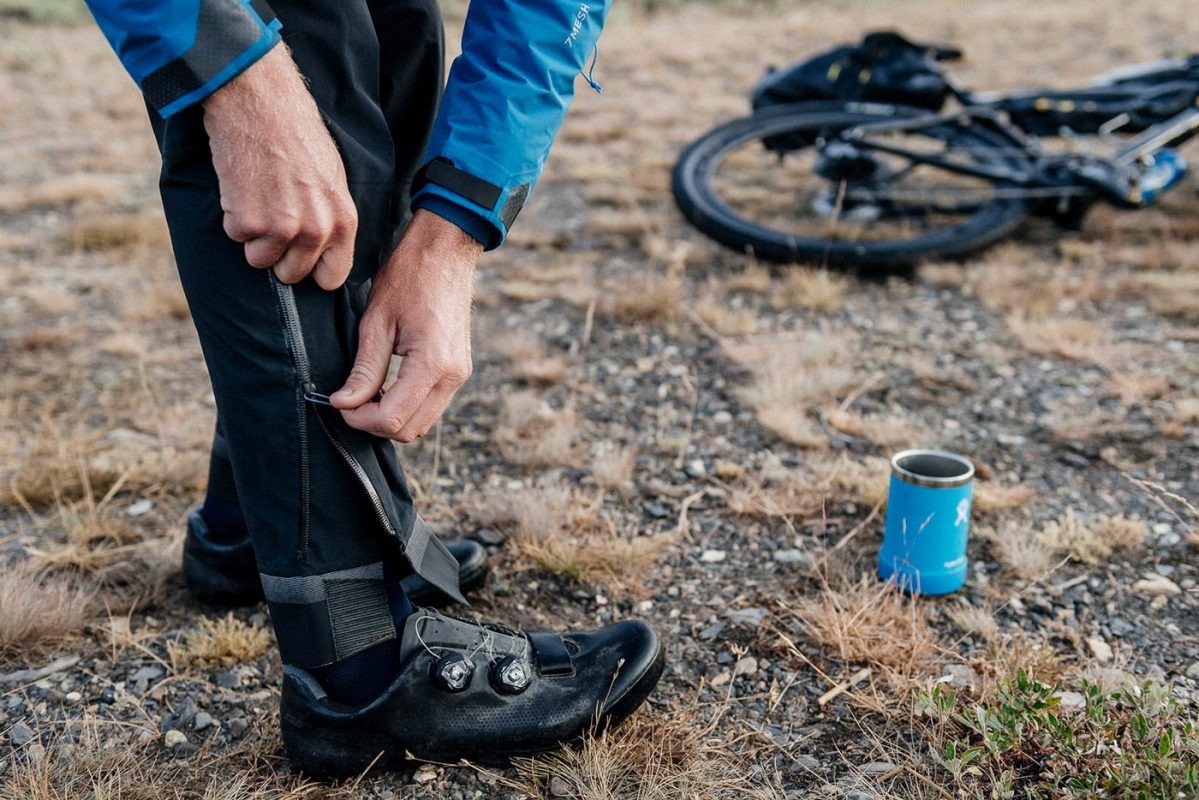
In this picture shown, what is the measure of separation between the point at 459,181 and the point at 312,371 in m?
0.39

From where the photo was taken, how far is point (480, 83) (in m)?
1.60

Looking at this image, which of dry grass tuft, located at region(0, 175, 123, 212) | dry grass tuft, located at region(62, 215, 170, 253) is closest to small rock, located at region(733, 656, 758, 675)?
dry grass tuft, located at region(62, 215, 170, 253)

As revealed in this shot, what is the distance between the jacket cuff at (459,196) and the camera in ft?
5.13

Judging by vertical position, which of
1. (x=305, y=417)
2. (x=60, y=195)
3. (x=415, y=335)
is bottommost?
(x=60, y=195)

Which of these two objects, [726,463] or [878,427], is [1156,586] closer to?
[878,427]

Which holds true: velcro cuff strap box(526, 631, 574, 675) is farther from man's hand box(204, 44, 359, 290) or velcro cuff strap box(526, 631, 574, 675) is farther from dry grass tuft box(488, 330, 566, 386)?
dry grass tuft box(488, 330, 566, 386)

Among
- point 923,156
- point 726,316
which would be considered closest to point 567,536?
point 726,316

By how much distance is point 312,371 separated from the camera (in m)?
1.48

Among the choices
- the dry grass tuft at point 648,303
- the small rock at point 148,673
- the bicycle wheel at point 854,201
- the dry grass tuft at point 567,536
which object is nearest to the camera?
the small rock at point 148,673

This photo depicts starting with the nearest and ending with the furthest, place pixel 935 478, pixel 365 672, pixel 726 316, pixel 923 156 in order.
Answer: pixel 365 672, pixel 935 478, pixel 726 316, pixel 923 156

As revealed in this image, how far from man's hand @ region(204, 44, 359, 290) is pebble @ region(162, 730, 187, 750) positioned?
3.55ft

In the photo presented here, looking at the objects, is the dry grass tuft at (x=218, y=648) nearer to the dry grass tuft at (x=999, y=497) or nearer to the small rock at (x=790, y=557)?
the small rock at (x=790, y=557)

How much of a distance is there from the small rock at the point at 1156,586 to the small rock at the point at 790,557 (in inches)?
32.0

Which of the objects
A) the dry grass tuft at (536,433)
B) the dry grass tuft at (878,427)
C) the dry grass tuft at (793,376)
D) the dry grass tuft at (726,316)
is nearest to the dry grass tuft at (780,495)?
the dry grass tuft at (793,376)
